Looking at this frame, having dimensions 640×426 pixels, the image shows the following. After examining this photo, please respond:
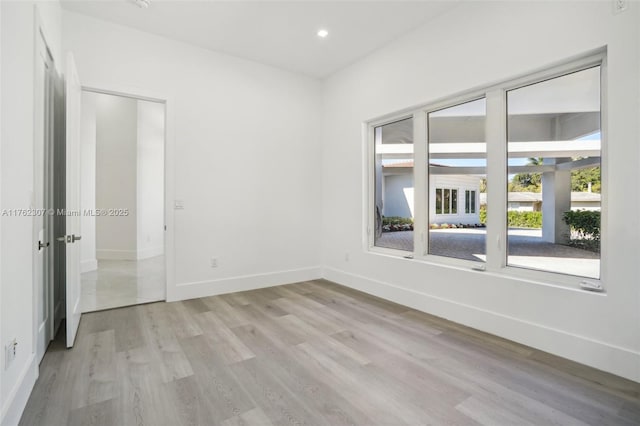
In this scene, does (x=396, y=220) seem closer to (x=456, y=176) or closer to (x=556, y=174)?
(x=456, y=176)

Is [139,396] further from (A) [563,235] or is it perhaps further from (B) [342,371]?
(A) [563,235]

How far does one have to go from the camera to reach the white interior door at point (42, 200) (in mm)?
2094

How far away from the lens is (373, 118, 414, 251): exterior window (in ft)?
12.7

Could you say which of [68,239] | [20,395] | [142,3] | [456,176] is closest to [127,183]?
[142,3]

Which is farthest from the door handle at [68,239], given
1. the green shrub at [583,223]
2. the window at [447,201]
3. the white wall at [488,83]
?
the green shrub at [583,223]

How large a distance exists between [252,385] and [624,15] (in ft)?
11.2

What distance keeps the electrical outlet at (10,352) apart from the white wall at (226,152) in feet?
6.92

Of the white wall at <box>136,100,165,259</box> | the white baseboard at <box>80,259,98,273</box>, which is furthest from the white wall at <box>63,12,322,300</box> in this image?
the white wall at <box>136,100,165,259</box>

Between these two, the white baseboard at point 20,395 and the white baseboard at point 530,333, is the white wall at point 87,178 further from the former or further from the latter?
the white baseboard at point 530,333

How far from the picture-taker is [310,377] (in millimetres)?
2129

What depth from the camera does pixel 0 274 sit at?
4.89 feet

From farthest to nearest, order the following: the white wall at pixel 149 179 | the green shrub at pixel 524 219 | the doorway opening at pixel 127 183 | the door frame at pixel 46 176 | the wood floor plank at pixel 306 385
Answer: the white wall at pixel 149 179, the doorway opening at pixel 127 183, the green shrub at pixel 524 219, the door frame at pixel 46 176, the wood floor plank at pixel 306 385

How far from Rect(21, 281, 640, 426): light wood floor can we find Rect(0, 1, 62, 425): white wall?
218 mm

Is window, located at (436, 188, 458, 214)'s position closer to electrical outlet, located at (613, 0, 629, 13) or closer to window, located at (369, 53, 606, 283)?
window, located at (369, 53, 606, 283)
